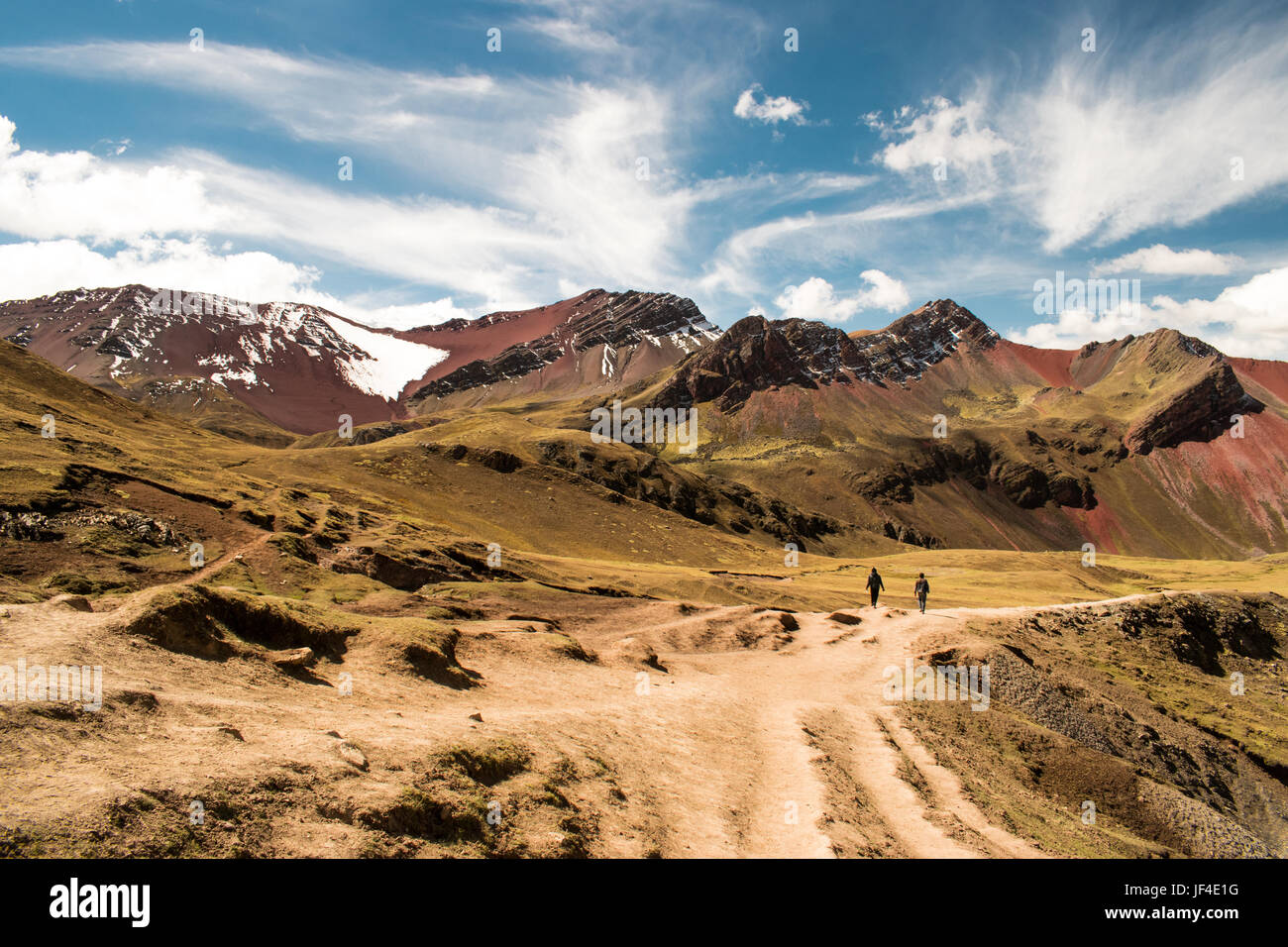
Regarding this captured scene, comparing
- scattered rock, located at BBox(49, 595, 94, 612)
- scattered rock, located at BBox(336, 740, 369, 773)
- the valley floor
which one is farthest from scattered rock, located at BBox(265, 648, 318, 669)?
scattered rock, located at BBox(336, 740, 369, 773)

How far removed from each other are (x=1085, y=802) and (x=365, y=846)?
22025 mm

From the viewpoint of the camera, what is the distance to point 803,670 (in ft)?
106

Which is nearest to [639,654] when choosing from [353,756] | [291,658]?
[291,658]

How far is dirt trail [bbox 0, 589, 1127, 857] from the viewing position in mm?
11141

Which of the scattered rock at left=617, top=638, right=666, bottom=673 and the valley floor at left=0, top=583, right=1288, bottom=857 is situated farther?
the scattered rock at left=617, top=638, right=666, bottom=673

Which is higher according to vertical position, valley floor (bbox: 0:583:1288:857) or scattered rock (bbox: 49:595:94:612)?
scattered rock (bbox: 49:595:94:612)

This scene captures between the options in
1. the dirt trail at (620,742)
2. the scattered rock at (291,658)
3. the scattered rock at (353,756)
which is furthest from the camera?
the scattered rock at (291,658)

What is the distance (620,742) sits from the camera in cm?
Result: 1781

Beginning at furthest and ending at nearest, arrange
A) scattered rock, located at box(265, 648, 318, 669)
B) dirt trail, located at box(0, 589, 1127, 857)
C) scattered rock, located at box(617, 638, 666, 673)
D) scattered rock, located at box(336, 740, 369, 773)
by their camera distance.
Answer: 1. scattered rock, located at box(617, 638, 666, 673)
2. scattered rock, located at box(265, 648, 318, 669)
3. scattered rock, located at box(336, 740, 369, 773)
4. dirt trail, located at box(0, 589, 1127, 857)

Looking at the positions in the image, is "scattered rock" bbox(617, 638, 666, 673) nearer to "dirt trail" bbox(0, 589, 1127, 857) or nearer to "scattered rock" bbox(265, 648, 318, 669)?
"dirt trail" bbox(0, 589, 1127, 857)

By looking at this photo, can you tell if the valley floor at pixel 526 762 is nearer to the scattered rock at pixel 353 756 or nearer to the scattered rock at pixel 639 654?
the scattered rock at pixel 353 756

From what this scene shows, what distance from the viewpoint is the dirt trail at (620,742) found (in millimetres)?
11141

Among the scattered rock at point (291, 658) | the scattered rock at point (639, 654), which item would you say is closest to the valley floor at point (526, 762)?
the scattered rock at point (639, 654)
